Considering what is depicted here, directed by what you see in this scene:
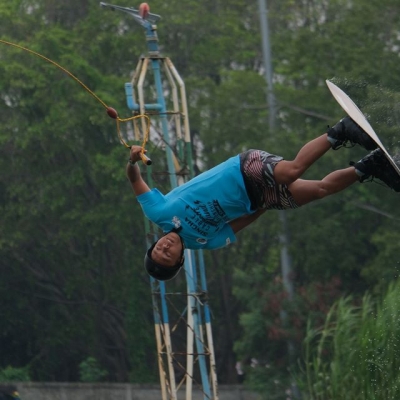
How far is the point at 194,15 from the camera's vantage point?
66.2 ft

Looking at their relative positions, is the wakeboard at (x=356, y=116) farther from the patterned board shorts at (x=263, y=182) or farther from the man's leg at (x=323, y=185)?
the patterned board shorts at (x=263, y=182)

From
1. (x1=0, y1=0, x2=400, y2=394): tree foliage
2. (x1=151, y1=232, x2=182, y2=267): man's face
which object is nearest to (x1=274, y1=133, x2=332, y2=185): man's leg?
(x1=151, y1=232, x2=182, y2=267): man's face

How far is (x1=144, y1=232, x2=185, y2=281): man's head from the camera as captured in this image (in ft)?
19.8

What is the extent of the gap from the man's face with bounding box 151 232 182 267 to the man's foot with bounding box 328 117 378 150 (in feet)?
3.24

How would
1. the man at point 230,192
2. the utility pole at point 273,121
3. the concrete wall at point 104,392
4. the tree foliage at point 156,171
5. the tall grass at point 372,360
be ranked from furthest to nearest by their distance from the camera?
the concrete wall at point 104,392 → the tree foliage at point 156,171 → the utility pole at point 273,121 → the tall grass at point 372,360 → the man at point 230,192

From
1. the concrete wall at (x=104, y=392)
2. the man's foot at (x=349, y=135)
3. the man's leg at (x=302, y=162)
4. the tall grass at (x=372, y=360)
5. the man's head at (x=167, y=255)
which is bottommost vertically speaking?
the concrete wall at (x=104, y=392)

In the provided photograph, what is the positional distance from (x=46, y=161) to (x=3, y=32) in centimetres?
244

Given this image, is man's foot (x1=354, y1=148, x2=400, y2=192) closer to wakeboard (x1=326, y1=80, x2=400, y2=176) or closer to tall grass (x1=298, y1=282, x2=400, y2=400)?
wakeboard (x1=326, y1=80, x2=400, y2=176)

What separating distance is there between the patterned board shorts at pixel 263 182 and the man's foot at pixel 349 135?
322 millimetres

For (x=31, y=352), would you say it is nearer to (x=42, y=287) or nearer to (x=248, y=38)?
(x=42, y=287)

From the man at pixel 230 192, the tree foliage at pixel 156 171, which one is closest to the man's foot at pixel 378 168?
the man at pixel 230 192

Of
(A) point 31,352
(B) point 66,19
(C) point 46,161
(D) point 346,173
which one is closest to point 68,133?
(C) point 46,161

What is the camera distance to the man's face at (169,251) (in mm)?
6047

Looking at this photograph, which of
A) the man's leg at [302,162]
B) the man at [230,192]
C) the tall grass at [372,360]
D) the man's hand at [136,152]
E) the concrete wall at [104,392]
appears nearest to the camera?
the man's hand at [136,152]
